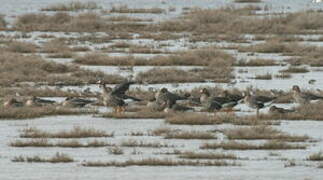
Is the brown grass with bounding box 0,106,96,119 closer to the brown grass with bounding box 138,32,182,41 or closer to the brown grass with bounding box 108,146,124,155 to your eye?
the brown grass with bounding box 108,146,124,155

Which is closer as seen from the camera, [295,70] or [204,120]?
[204,120]

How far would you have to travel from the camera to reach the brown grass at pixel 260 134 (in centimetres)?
1673

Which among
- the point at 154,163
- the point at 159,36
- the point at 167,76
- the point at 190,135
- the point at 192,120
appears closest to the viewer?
the point at 154,163

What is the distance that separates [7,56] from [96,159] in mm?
14432

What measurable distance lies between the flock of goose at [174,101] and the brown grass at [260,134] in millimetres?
2333

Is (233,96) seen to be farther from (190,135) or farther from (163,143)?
(163,143)

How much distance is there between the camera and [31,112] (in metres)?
19.5

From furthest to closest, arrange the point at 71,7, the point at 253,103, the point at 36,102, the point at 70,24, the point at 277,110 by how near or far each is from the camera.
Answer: the point at 71,7
the point at 70,24
the point at 36,102
the point at 253,103
the point at 277,110

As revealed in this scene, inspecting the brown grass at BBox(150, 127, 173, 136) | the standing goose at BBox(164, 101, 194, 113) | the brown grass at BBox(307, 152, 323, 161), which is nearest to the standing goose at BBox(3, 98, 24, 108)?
the standing goose at BBox(164, 101, 194, 113)

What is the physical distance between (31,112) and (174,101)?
8.48ft

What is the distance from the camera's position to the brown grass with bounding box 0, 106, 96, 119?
19344 millimetres

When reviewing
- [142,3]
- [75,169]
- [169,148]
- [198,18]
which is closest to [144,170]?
[75,169]

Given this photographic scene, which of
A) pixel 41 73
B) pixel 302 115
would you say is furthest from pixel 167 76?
pixel 302 115

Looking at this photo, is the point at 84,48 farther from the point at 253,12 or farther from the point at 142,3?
the point at 142,3
